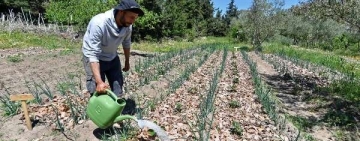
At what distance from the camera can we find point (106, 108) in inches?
139

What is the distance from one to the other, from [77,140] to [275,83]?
23.1ft

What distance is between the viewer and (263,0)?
1022 inches

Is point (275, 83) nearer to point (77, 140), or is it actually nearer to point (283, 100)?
point (283, 100)

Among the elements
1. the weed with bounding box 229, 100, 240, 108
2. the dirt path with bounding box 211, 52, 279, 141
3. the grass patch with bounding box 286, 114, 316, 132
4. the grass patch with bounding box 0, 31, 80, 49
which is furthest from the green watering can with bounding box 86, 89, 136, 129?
the grass patch with bounding box 0, 31, 80, 49

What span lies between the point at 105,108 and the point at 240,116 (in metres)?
2.72

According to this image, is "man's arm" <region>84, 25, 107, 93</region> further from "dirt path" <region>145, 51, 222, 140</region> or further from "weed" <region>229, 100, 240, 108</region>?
"weed" <region>229, 100, 240, 108</region>

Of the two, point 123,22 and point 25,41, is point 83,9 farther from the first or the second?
point 123,22

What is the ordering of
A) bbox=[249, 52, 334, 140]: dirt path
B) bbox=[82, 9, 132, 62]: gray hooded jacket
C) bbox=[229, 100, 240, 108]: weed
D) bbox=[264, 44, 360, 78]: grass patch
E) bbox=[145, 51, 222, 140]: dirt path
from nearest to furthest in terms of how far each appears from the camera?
1. bbox=[82, 9, 132, 62]: gray hooded jacket
2. bbox=[145, 51, 222, 140]: dirt path
3. bbox=[249, 52, 334, 140]: dirt path
4. bbox=[229, 100, 240, 108]: weed
5. bbox=[264, 44, 360, 78]: grass patch

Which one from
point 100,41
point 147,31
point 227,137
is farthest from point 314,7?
point 147,31

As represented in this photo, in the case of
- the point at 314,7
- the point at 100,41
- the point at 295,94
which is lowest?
the point at 295,94

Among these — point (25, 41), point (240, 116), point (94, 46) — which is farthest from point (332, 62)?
point (25, 41)

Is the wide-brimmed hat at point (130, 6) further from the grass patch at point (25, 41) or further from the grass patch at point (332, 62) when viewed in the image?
the grass patch at point (25, 41)

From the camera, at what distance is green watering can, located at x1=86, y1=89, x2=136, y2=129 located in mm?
3535

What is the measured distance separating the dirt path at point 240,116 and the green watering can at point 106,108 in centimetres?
150
